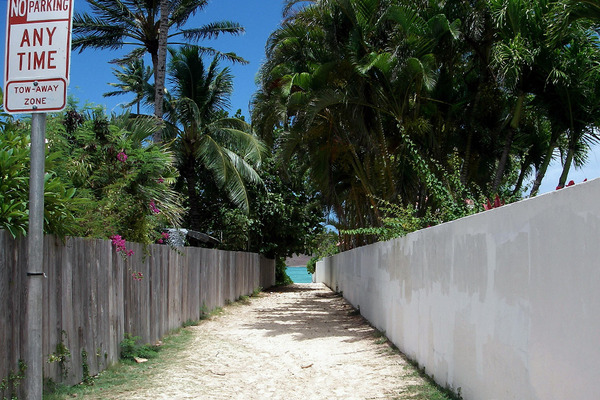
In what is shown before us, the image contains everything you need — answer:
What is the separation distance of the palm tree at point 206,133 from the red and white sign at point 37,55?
52.0 feet

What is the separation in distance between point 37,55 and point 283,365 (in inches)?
252

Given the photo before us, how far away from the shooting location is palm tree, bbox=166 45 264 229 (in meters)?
19.6

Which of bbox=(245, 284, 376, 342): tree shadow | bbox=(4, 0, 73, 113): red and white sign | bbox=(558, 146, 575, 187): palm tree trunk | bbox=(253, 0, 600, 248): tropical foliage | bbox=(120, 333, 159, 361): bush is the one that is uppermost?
bbox=(253, 0, 600, 248): tropical foliage

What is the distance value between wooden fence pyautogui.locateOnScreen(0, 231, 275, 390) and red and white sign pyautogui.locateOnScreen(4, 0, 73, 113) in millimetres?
2168

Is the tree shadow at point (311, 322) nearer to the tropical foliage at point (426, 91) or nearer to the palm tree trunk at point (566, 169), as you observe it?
the tropical foliage at point (426, 91)

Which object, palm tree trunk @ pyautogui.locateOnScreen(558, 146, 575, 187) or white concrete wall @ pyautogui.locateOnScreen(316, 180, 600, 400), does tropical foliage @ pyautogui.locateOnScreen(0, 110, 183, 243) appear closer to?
white concrete wall @ pyautogui.locateOnScreen(316, 180, 600, 400)

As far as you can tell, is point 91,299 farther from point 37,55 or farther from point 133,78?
point 133,78

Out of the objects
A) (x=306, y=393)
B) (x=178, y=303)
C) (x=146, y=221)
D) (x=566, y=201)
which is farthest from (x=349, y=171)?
(x=566, y=201)

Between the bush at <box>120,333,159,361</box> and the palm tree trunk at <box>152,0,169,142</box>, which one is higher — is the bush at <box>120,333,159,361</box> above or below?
below

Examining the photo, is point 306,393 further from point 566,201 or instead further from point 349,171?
point 349,171

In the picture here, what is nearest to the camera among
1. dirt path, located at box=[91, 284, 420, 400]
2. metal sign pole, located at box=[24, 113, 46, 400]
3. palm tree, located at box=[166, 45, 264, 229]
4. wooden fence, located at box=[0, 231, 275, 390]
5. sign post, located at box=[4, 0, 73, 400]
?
metal sign pole, located at box=[24, 113, 46, 400]

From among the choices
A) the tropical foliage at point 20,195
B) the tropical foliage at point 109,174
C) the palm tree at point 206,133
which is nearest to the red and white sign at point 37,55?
the tropical foliage at point 20,195

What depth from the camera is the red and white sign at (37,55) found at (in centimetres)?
315

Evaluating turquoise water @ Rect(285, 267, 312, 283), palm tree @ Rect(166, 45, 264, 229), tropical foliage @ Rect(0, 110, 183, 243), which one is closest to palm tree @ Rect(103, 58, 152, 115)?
palm tree @ Rect(166, 45, 264, 229)
